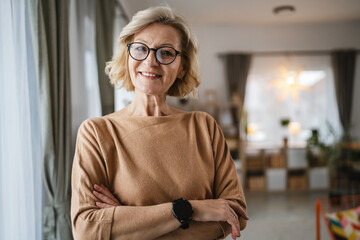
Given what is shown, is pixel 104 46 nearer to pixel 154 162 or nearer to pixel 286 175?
pixel 154 162

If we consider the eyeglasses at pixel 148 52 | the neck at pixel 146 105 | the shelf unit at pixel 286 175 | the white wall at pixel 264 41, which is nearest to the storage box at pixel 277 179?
the shelf unit at pixel 286 175

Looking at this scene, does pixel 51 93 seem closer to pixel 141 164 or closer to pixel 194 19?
pixel 141 164

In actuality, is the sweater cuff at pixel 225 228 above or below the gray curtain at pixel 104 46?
below

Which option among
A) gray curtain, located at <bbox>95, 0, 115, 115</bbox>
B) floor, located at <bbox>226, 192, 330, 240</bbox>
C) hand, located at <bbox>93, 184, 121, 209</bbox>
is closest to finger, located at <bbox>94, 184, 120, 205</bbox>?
hand, located at <bbox>93, 184, 121, 209</bbox>

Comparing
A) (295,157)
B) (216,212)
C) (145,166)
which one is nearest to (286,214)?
(295,157)

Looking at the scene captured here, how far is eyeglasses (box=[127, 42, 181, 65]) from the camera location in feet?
3.24

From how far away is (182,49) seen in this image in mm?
1073

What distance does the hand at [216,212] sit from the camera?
0.90 meters

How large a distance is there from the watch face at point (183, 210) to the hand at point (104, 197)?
22 cm

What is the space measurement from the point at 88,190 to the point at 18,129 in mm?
630

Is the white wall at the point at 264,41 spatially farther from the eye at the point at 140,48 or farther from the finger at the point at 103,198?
the finger at the point at 103,198

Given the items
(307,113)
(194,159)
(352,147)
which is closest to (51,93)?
(194,159)

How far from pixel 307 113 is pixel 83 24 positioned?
5105 mm

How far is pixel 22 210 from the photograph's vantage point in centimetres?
128
